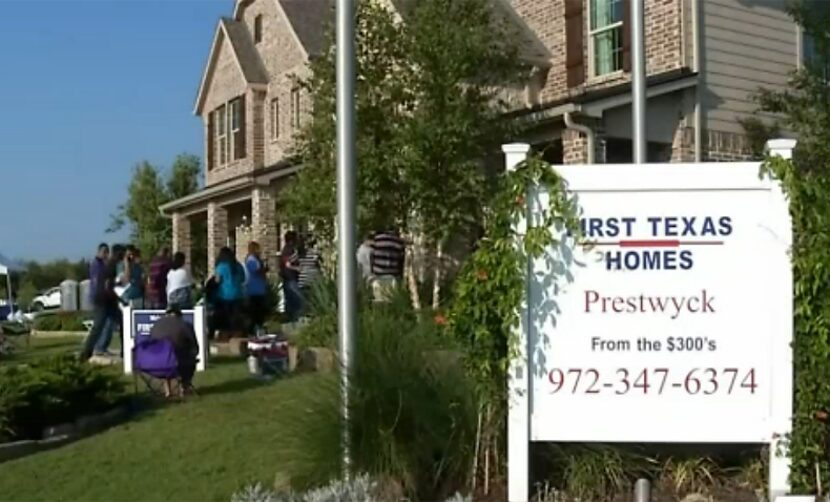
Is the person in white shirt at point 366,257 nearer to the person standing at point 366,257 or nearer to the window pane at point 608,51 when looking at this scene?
the person standing at point 366,257

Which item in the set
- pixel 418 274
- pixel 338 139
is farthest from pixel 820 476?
pixel 418 274

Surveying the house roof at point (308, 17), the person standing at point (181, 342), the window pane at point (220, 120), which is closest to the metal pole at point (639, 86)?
the person standing at point (181, 342)

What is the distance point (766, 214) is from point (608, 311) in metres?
1.13

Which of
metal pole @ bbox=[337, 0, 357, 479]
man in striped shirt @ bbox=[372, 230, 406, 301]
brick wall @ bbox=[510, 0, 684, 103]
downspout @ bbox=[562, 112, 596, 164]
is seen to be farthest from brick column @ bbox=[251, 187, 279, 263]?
metal pole @ bbox=[337, 0, 357, 479]

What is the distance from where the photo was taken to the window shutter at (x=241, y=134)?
108 ft

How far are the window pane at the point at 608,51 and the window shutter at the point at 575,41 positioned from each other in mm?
428

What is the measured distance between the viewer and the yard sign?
24.7ft

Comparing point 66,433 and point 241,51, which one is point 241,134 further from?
point 66,433

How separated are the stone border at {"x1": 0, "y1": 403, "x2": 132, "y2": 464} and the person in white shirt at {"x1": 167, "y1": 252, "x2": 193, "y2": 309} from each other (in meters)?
4.17

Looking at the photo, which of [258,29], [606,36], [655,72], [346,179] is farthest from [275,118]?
[346,179]

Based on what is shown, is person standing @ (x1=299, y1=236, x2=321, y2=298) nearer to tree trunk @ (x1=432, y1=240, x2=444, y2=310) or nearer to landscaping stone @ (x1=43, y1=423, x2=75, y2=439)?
tree trunk @ (x1=432, y1=240, x2=444, y2=310)

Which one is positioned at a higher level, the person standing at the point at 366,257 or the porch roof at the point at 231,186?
the porch roof at the point at 231,186

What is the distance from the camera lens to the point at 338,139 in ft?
26.8

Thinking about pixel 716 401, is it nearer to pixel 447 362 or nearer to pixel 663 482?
pixel 663 482
